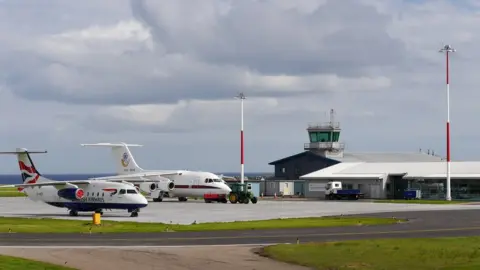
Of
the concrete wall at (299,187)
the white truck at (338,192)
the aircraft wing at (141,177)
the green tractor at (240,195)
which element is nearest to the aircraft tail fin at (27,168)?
the aircraft wing at (141,177)

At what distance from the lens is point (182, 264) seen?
29.7 metres

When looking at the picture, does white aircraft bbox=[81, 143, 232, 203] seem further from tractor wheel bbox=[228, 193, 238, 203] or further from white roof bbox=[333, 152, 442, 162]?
white roof bbox=[333, 152, 442, 162]

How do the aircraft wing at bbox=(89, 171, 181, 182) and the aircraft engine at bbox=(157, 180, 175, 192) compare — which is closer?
the aircraft wing at bbox=(89, 171, 181, 182)

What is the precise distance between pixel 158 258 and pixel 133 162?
70.8 meters

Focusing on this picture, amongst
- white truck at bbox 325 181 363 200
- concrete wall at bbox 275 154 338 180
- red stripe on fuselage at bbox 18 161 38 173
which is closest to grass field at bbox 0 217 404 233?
red stripe on fuselage at bbox 18 161 38 173

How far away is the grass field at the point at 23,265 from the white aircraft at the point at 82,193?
3042cm

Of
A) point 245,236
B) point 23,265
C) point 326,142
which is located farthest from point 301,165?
point 23,265

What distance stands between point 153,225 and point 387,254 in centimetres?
2134

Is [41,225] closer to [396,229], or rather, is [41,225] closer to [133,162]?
[396,229]

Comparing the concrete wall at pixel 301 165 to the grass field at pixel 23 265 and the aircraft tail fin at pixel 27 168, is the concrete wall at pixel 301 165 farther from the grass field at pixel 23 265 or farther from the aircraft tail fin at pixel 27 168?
the grass field at pixel 23 265

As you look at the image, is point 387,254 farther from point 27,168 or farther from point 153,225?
point 27,168

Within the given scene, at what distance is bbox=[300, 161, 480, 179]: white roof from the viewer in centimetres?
10364

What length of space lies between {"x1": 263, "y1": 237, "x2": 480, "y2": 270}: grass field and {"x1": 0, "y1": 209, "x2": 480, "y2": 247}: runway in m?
3.62

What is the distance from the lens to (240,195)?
8912cm
